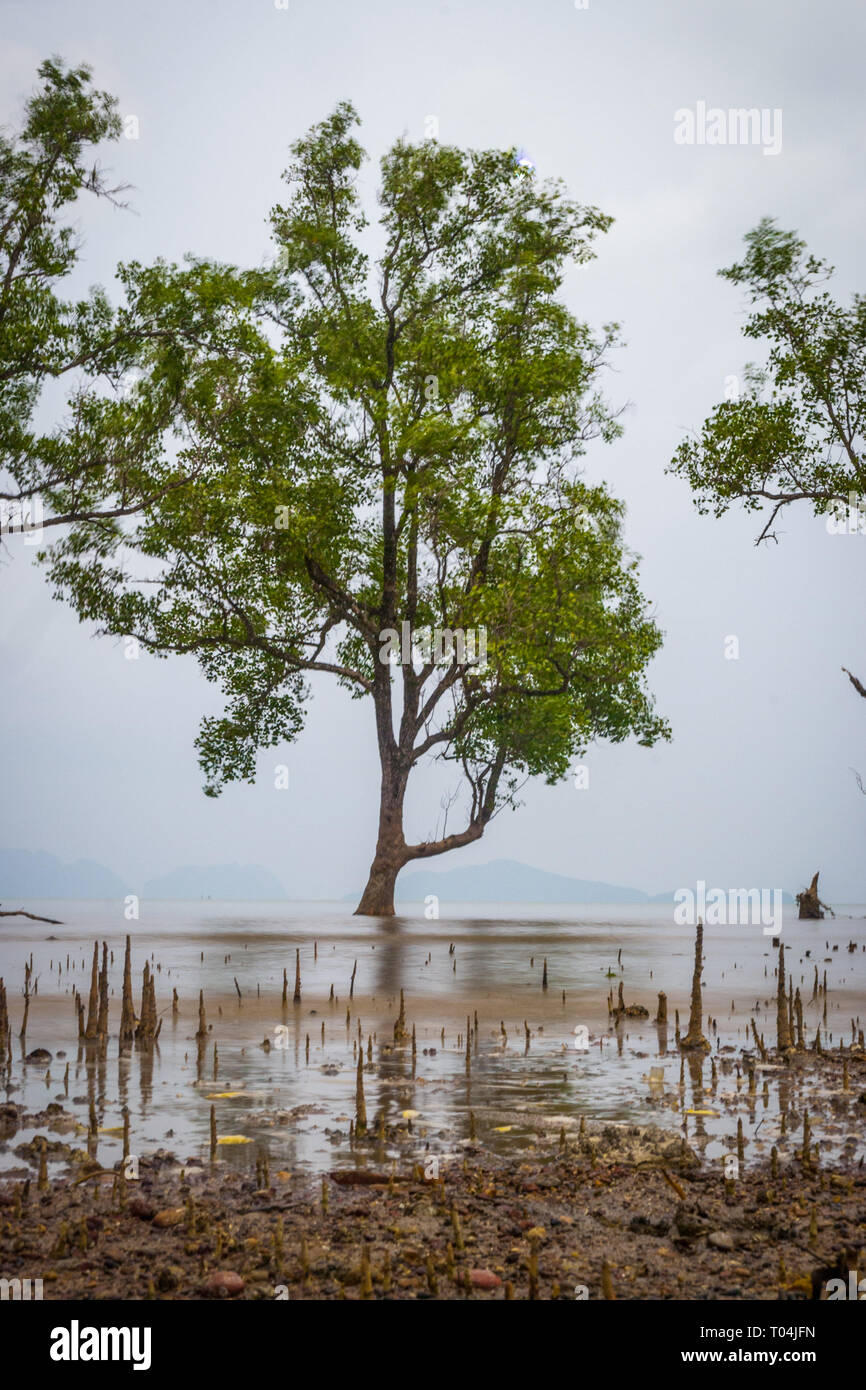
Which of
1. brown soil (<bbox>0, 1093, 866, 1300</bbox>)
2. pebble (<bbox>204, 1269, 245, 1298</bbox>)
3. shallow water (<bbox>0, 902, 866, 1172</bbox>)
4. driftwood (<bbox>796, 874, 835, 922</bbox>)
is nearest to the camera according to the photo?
pebble (<bbox>204, 1269, 245, 1298</bbox>)

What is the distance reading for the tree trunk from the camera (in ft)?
126

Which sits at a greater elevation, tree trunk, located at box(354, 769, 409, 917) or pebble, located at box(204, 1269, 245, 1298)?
tree trunk, located at box(354, 769, 409, 917)

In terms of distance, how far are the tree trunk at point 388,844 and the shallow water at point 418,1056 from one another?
1069 centimetres

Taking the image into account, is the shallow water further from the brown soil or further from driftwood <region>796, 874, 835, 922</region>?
driftwood <region>796, 874, 835, 922</region>

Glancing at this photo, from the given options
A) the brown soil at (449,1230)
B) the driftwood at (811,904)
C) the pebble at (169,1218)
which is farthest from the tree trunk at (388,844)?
the pebble at (169,1218)

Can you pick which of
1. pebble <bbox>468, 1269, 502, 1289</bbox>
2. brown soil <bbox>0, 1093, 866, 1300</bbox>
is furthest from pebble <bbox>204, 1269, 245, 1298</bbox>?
pebble <bbox>468, 1269, 502, 1289</bbox>

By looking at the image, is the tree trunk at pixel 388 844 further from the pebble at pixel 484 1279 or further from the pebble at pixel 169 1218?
the pebble at pixel 484 1279

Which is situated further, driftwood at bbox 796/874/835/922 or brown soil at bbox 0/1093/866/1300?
driftwood at bbox 796/874/835/922

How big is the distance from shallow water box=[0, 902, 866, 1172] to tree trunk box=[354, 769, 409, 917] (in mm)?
10693

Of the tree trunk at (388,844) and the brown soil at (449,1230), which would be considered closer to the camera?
the brown soil at (449,1230)

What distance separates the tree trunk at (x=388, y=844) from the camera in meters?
38.4

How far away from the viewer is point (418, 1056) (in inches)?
478

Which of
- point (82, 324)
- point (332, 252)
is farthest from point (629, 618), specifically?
point (82, 324)

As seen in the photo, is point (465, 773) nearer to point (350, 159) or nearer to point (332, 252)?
point (332, 252)
